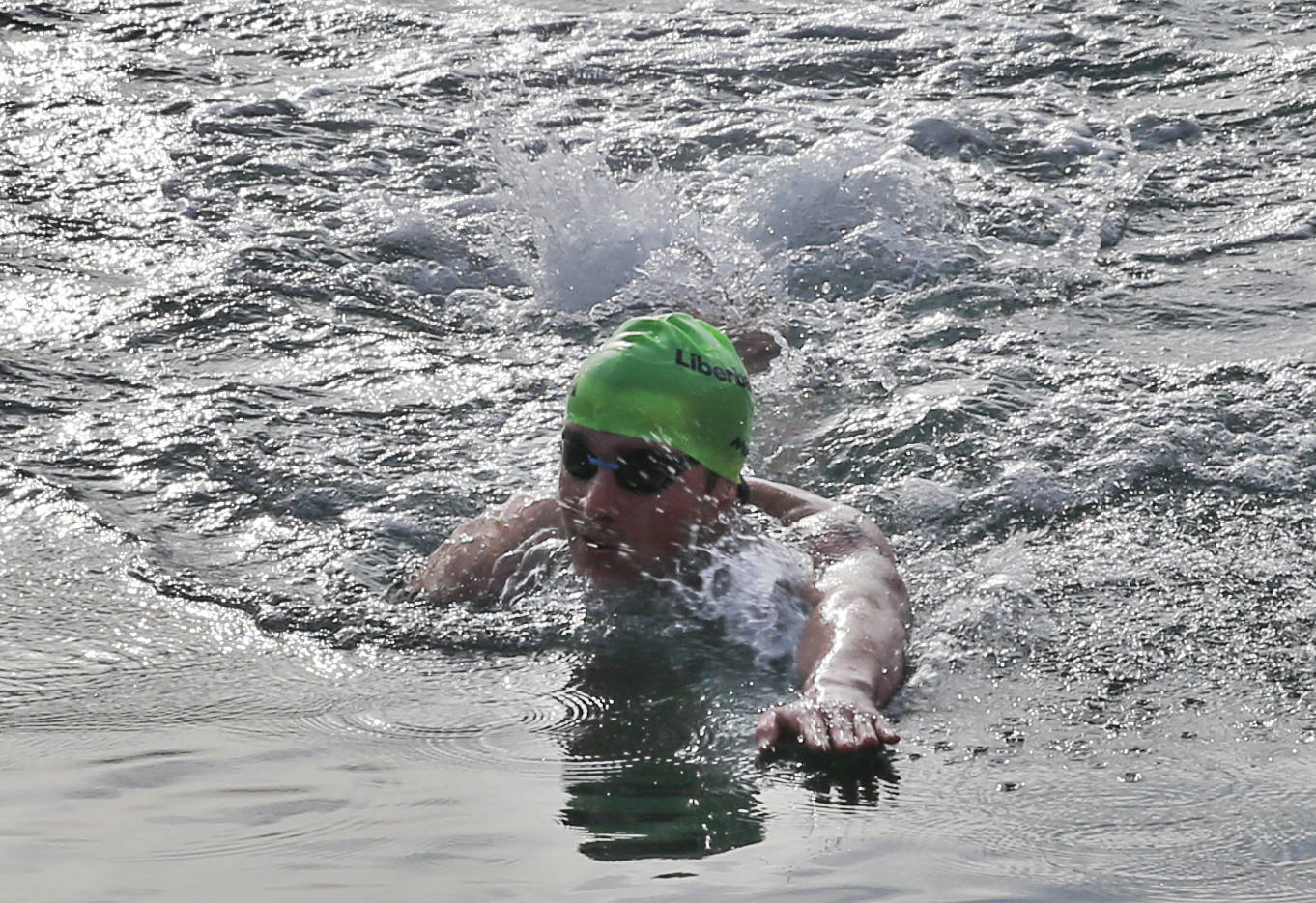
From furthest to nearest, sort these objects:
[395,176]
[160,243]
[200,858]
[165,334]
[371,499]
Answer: [395,176], [160,243], [165,334], [371,499], [200,858]

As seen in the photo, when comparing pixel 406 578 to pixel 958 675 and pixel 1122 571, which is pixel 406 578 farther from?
pixel 1122 571

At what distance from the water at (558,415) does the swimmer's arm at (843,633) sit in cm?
10

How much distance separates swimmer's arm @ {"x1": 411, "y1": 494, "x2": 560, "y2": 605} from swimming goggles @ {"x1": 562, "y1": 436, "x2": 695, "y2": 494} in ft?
1.62

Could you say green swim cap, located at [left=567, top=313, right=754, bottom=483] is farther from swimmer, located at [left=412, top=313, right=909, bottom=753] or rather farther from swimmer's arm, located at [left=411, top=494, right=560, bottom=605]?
swimmer's arm, located at [left=411, top=494, right=560, bottom=605]

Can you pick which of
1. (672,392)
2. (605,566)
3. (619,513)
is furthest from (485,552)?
(672,392)

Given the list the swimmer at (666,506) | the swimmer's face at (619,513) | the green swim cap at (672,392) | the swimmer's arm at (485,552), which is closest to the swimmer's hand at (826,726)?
the swimmer at (666,506)

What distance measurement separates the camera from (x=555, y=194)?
29.6 ft

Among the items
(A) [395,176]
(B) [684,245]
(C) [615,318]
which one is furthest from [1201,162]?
→ (A) [395,176]

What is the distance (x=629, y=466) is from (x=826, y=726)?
1465 mm

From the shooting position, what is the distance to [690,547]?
515cm

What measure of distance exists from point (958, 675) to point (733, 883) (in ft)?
5.36

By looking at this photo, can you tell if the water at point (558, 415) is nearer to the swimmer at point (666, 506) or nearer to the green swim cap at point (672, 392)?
the swimmer at point (666, 506)

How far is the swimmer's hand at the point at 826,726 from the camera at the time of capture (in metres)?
3.71

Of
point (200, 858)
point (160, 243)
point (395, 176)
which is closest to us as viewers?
point (200, 858)
